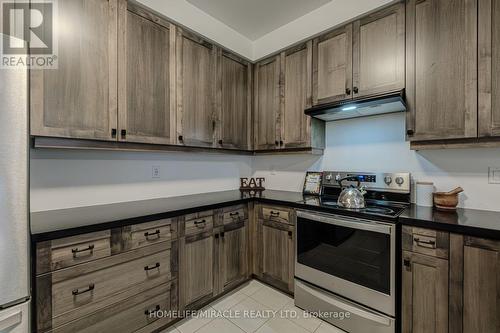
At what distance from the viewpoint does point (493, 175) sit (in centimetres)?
163

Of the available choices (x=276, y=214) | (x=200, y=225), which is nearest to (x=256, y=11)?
(x=276, y=214)

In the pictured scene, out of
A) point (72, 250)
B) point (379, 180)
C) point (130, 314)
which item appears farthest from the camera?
point (379, 180)

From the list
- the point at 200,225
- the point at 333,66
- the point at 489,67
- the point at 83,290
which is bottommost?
the point at 83,290

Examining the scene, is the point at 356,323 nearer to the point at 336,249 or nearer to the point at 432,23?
the point at 336,249

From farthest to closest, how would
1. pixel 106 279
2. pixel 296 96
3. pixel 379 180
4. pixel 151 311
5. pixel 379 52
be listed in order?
pixel 296 96 < pixel 379 180 < pixel 379 52 < pixel 151 311 < pixel 106 279

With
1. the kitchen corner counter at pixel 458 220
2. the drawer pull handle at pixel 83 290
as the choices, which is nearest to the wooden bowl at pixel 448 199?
the kitchen corner counter at pixel 458 220

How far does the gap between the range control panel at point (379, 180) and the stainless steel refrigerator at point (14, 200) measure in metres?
2.29

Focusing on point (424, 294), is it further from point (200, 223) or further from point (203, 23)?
→ point (203, 23)

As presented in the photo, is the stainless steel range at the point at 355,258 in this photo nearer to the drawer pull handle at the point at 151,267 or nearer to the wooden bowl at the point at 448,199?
the wooden bowl at the point at 448,199

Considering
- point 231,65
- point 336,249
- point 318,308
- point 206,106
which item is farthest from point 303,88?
point 318,308

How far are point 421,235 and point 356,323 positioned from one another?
0.81 meters

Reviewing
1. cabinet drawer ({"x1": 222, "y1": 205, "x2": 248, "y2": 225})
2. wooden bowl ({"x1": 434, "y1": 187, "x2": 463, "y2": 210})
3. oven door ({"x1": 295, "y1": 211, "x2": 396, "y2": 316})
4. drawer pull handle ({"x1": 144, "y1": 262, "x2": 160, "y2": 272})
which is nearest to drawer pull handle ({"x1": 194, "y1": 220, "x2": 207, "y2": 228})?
cabinet drawer ({"x1": 222, "y1": 205, "x2": 248, "y2": 225})

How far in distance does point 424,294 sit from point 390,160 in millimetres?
1099

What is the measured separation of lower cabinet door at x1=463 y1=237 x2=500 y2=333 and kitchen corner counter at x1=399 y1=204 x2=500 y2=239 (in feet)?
0.18
